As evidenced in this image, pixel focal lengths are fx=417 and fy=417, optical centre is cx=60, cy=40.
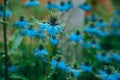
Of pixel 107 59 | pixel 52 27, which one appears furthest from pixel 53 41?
pixel 52 27

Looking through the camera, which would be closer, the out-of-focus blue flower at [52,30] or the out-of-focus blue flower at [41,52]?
the out-of-focus blue flower at [52,30]

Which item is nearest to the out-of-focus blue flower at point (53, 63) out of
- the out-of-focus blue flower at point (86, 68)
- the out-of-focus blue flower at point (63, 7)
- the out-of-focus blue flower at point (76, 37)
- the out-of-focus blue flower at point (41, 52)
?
the out-of-focus blue flower at point (41, 52)

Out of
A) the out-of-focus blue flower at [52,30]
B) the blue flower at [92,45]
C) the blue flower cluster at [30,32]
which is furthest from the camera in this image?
the blue flower at [92,45]

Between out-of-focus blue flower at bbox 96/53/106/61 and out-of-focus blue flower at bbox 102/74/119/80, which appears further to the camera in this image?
out-of-focus blue flower at bbox 96/53/106/61

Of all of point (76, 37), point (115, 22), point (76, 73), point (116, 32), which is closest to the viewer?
point (76, 73)

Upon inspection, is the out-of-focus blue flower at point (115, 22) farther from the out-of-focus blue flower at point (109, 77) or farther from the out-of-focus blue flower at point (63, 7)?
the out-of-focus blue flower at point (109, 77)

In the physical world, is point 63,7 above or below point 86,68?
above

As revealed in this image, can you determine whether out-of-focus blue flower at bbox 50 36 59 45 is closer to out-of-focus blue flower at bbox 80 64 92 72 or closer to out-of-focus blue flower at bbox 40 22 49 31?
out-of-focus blue flower at bbox 80 64 92 72

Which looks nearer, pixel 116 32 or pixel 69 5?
pixel 69 5

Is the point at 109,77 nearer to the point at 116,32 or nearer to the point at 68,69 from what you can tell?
the point at 68,69

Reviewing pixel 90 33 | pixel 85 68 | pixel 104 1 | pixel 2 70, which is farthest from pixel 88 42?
pixel 104 1

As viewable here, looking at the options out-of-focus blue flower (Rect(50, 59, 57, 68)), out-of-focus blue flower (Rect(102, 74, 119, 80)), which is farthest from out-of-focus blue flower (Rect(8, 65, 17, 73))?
out-of-focus blue flower (Rect(102, 74, 119, 80))

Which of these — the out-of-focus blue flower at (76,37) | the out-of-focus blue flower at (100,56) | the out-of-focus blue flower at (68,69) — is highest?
the out-of-focus blue flower at (76,37)
